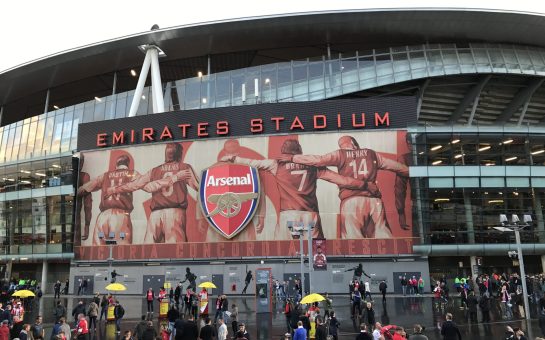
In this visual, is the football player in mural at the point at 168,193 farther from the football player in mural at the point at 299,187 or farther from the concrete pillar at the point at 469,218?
the concrete pillar at the point at 469,218

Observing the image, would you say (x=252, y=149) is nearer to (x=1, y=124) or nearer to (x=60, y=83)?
(x=60, y=83)

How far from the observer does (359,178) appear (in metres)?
38.1

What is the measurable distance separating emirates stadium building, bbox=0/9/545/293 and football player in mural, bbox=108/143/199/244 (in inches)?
4.9

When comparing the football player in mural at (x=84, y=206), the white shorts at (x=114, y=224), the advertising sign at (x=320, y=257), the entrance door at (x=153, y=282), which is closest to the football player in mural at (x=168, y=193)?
the white shorts at (x=114, y=224)

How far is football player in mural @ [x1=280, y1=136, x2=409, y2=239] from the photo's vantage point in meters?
37.2

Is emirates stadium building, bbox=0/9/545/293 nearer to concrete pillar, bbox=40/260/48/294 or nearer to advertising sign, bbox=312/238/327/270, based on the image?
concrete pillar, bbox=40/260/48/294

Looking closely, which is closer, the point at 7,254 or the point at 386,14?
the point at 386,14

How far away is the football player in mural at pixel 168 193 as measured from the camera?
4031 centimetres

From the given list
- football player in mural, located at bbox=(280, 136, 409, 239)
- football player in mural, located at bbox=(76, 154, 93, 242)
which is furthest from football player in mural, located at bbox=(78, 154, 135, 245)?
football player in mural, located at bbox=(280, 136, 409, 239)

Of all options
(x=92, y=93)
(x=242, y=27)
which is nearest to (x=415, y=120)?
(x=242, y=27)

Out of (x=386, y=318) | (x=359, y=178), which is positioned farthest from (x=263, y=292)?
(x=359, y=178)

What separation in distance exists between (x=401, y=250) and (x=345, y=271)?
15.4ft

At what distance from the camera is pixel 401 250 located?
36812 millimetres

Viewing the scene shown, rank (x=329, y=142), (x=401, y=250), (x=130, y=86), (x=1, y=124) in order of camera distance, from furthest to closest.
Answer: (x=1, y=124), (x=130, y=86), (x=329, y=142), (x=401, y=250)
